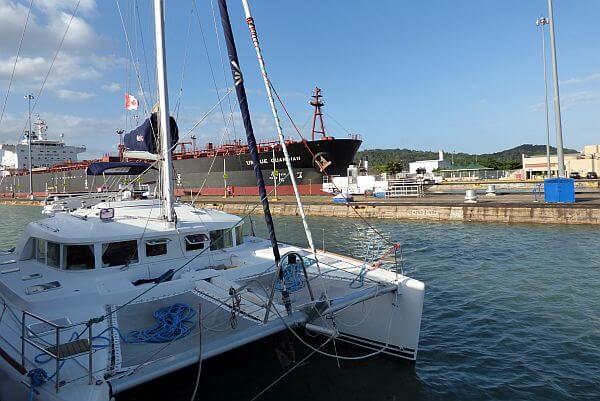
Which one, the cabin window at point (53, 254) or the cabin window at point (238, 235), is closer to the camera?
the cabin window at point (53, 254)

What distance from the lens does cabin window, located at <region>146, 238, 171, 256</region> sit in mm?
7243

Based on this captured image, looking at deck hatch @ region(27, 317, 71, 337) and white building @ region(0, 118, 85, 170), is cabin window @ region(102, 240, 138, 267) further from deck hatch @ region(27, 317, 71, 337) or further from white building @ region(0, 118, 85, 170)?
white building @ region(0, 118, 85, 170)

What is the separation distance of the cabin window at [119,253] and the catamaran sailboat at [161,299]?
0.7 inches

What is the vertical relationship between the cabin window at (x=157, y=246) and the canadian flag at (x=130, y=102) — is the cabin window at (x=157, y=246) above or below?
below

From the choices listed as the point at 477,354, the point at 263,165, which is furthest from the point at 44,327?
the point at 263,165

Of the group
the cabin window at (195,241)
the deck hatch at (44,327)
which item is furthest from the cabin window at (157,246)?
the deck hatch at (44,327)

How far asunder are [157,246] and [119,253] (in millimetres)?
670

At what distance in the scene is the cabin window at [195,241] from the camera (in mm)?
7695

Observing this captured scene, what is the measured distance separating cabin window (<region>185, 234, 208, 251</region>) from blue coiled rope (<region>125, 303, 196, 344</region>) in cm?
204

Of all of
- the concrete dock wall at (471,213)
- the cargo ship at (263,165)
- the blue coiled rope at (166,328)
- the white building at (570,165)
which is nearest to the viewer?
the blue coiled rope at (166,328)

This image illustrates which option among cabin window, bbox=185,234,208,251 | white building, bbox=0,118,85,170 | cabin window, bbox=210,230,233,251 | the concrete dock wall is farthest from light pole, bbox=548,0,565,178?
white building, bbox=0,118,85,170

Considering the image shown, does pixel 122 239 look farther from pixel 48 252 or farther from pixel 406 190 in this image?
pixel 406 190

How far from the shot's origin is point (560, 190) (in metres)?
22.2

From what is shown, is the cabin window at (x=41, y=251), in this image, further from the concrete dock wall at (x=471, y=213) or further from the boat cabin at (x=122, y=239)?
the concrete dock wall at (x=471, y=213)
